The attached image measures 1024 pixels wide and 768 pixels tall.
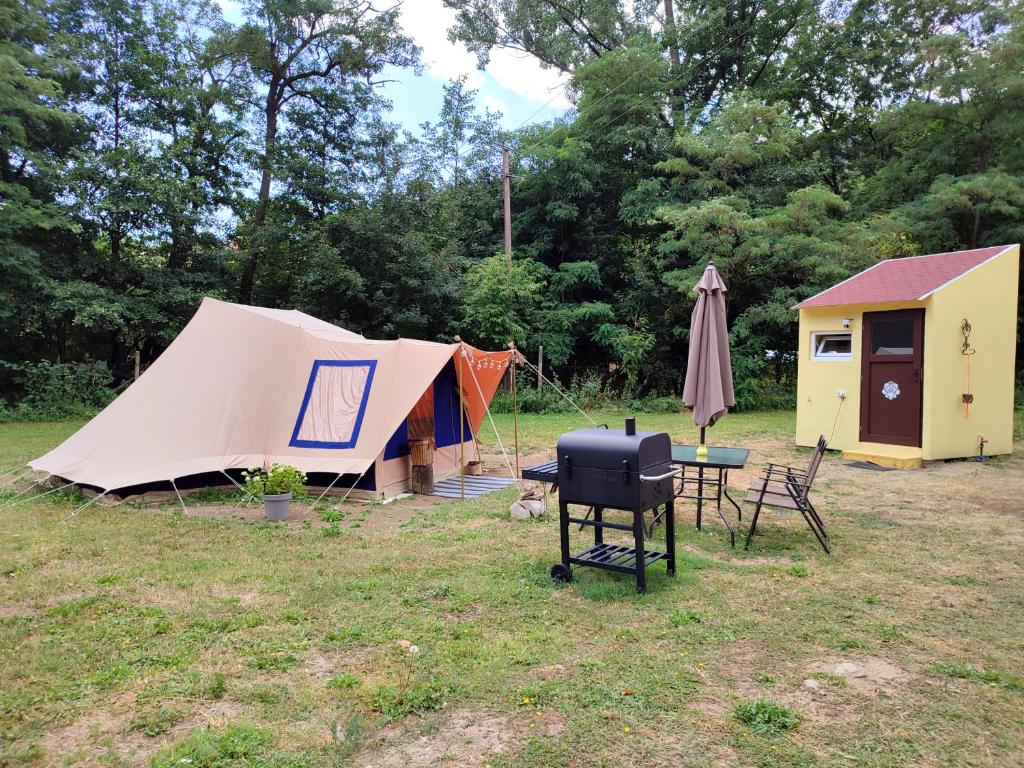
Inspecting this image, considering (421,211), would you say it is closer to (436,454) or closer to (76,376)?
(76,376)

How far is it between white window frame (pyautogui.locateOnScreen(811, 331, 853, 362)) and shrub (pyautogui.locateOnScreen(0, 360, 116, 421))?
47.0ft

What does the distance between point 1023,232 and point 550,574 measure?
603 inches

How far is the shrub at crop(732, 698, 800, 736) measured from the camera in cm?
249

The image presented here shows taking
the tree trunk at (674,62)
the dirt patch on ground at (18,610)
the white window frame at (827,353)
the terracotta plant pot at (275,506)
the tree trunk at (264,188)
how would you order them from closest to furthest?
1. the dirt patch on ground at (18,610)
2. the terracotta plant pot at (275,506)
3. the white window frame at (827,353)
4. the tree trunk at (264,188)
5. the tree trunk at (674,62)

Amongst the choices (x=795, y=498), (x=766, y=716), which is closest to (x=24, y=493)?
(x=766, y=716)

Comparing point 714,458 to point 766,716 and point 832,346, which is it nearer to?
point 766,716

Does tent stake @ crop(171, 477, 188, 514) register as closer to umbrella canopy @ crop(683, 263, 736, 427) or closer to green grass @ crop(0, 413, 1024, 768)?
green grass @ crop(0, 413, 1024, 768)

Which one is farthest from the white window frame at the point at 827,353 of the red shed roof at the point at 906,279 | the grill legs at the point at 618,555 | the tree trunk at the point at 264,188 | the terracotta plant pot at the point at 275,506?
the tree trunk at the point at 264,188

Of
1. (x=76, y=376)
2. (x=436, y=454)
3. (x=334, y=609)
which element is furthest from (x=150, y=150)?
(x=334, y=609)

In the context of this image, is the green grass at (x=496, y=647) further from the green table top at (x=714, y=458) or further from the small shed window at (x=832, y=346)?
the small shed window at (x=832, y=346)

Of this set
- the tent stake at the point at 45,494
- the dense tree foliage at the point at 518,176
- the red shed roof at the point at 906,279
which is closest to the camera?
the tent stake at the point at 45,494

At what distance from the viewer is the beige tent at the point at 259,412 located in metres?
6.68

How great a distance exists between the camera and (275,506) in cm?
588

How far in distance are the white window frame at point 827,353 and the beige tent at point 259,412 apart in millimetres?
5686
